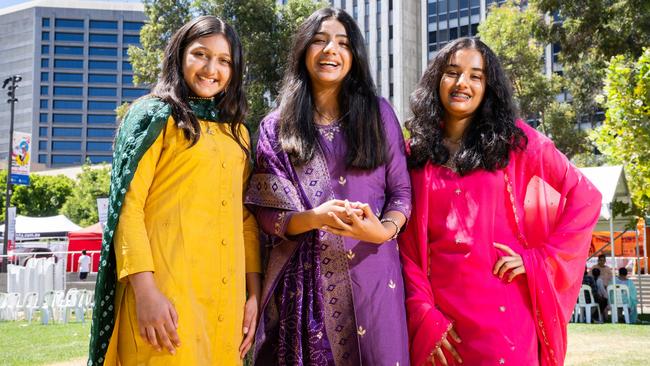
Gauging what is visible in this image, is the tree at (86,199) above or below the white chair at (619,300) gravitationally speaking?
above

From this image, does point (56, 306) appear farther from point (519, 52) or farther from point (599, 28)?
point (519, 52)

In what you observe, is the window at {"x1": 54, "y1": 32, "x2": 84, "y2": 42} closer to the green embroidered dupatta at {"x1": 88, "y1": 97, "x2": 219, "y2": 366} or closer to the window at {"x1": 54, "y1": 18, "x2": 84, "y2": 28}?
the window at {"x1": 54, "y1": 18, "x2": 84, "y2": 28}

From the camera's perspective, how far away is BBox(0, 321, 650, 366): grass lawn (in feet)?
27.2

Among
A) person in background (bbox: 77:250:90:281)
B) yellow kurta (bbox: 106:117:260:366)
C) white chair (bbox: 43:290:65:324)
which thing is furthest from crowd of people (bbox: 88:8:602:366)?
person in background (bbox: 77:250:90:281)

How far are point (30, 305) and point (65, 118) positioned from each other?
8518cm

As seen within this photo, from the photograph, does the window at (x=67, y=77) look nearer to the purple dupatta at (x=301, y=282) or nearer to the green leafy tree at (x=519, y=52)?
the green leafy tree at (x=519, y=52)

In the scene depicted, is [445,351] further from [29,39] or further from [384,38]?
[29,39]

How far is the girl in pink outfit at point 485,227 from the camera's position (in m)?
2.70

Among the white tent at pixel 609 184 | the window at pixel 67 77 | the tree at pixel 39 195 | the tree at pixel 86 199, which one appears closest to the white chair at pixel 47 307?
the white tent at pixel 609 184

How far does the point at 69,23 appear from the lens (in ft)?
299

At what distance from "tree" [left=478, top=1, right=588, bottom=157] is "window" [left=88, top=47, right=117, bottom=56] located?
7801 cm

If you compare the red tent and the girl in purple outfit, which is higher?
the girl in purple outfit

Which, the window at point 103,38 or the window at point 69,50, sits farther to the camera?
the window at point 103,38

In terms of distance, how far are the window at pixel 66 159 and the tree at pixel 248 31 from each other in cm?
7900
